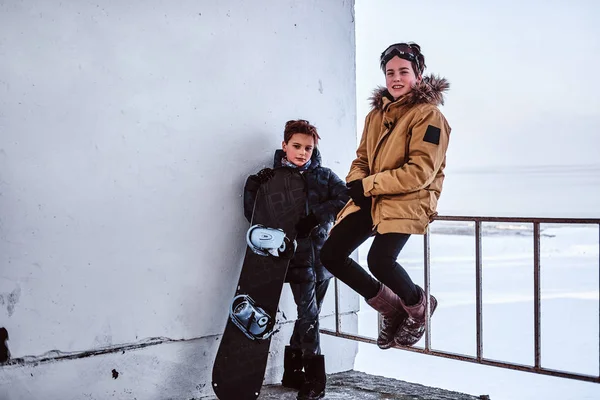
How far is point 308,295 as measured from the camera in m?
2.60

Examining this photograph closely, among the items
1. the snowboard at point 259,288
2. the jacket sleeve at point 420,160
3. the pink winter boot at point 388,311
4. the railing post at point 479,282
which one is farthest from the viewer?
the snowboard at point 259,288

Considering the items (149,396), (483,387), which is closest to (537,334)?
(483,387)

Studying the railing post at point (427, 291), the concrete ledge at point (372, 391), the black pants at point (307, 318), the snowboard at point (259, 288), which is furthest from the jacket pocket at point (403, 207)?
the concrete ledge at point (372, 391)

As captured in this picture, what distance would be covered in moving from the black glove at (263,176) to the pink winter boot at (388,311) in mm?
772

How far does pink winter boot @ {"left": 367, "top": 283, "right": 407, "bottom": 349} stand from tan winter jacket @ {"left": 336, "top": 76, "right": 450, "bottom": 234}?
1.01ft

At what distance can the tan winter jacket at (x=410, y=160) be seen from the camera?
6.40 feet

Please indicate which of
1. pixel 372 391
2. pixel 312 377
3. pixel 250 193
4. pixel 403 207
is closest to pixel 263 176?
pixel 250 193

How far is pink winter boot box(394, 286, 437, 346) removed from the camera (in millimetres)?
2086

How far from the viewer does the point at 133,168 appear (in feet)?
7.88

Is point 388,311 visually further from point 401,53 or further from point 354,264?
point 401,53

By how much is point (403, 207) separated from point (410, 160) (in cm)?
17

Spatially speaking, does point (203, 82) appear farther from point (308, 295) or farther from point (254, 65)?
point (308, 295)

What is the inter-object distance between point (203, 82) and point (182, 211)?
63 cm

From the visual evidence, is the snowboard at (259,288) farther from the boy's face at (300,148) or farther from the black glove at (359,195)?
the black glove at (359,195)
